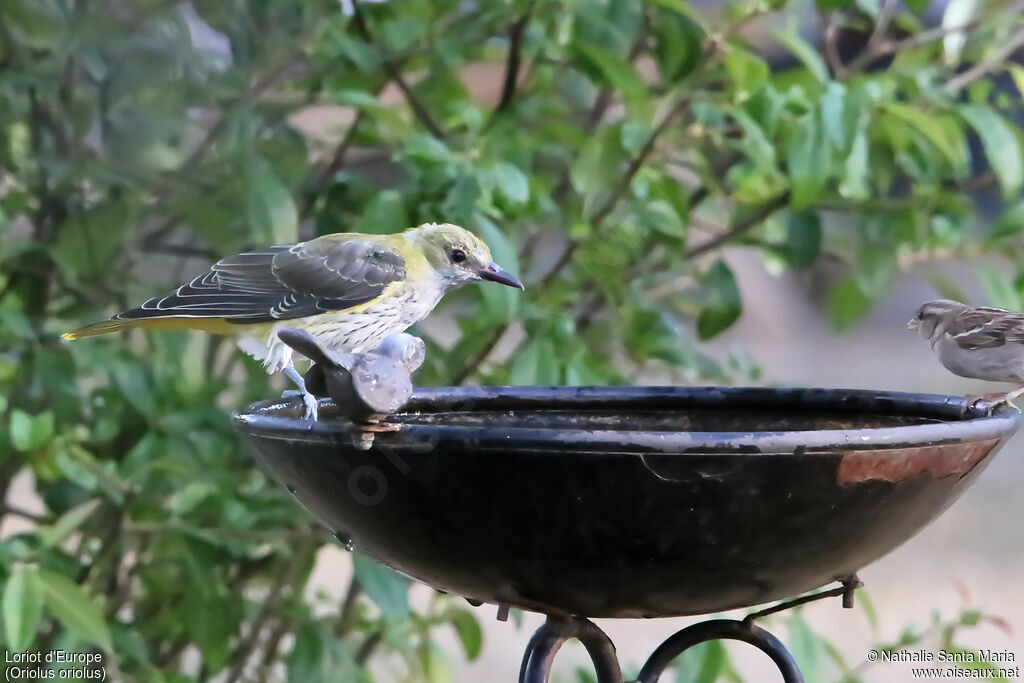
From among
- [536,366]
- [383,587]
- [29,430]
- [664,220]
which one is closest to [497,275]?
[536,366]

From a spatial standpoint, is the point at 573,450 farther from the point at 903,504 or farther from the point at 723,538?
the point at 903,504

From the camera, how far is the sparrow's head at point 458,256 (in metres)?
2.18

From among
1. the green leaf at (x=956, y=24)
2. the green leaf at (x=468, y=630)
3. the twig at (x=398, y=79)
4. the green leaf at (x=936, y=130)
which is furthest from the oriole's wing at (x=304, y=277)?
the green leaf at (x=956, y=24)

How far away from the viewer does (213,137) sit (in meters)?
2.53

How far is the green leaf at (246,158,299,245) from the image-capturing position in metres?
2.22

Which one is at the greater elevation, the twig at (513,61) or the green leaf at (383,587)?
the twig at (513,61)

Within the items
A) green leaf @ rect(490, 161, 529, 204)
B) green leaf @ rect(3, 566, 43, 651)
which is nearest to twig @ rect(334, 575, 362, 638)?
green leaf @ rect(3, 566, 43, 651)

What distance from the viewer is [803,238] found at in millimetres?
2605

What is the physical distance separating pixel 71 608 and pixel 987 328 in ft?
6.54

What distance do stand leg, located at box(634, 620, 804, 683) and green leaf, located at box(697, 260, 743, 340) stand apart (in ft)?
3.43

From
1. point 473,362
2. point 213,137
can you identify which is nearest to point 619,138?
point 473,362

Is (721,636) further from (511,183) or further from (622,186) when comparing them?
(622,186)

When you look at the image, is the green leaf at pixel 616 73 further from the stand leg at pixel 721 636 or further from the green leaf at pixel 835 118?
the stand leg at pixel 721 636

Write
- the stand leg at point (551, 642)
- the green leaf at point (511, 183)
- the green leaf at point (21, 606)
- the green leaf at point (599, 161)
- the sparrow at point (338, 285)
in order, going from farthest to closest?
the green leaf at point (599, 161), the sparrow at point (338, 285), the green leaf at point (511, 183), the green leaf at point (21, 606), the stand leg at point (551, 642)
